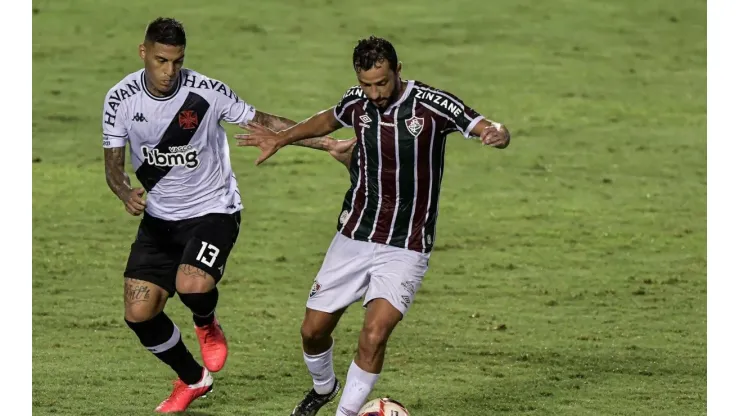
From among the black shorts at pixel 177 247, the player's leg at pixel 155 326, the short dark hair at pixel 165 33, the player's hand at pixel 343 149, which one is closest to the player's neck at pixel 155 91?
the short dark hair at pixel 165 33

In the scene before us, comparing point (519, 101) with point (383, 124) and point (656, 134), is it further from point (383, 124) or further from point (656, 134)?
point (383, 124)

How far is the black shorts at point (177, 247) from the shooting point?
9203 millimetres

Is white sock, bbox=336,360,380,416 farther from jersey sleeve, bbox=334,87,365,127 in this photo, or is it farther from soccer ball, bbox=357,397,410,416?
jersey sleeve, bbox=334,87,365,127

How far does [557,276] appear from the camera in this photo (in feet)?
43.7

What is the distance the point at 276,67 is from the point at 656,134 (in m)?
4.85

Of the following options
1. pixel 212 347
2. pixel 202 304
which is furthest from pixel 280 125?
pixel 212 347

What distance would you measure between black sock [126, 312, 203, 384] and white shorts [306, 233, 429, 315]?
3.50ft

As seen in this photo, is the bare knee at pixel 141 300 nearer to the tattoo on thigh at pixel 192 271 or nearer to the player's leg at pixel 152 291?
the player's leg at pixel 152 291

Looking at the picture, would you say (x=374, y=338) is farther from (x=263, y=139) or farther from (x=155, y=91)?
(x=155, y=91)

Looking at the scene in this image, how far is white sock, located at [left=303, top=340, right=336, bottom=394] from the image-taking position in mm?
9133

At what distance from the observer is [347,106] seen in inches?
343

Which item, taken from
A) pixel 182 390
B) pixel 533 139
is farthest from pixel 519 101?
pixel 182 390

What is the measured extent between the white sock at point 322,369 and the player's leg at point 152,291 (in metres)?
0.86

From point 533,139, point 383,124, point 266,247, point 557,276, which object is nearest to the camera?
point 383,124
